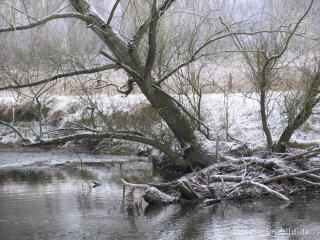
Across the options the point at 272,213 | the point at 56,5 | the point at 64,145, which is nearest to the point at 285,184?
the point at 272,213

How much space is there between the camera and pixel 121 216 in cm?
912

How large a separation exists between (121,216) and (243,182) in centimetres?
305

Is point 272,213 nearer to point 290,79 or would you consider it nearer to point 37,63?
point 290,79

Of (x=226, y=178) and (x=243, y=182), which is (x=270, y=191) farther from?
(x=226, y=178)

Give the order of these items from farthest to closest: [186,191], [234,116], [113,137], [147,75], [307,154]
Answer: [234,116], [113,137], [147,75], [307,154], [186,191]

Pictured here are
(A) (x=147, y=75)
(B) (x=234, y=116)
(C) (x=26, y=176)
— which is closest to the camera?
(A) (x=147, y=75)

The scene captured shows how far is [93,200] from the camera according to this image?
35.0ft

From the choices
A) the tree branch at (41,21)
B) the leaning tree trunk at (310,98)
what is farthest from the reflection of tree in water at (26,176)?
the leaning tree trunk at (310,98)

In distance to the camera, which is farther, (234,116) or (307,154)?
(234,116)

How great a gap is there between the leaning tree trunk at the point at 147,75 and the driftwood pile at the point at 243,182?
1.98 m

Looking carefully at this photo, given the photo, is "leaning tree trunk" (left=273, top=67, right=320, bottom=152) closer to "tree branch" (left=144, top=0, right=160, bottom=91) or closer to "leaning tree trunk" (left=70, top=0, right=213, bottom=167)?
"leaning tree trunk" (left=70, top=0, right=213, bottom=167)

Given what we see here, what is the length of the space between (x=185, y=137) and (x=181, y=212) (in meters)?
4.67

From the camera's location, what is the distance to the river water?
7.79m

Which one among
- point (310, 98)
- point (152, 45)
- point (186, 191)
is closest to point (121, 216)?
point (186, 191)
